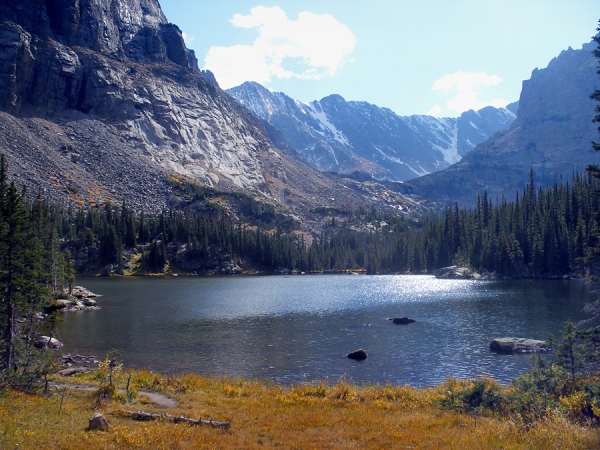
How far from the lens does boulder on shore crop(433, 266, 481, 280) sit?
145m

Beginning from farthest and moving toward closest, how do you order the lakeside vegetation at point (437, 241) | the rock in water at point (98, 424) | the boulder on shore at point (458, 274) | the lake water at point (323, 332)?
the boulder on shore at point (458, 274) → the lakeside vegetation at point (437, 241) → the lake water at point (323, 332) → the rock in water at point (98, 424)

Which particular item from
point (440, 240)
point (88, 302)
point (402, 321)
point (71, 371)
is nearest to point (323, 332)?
point (402, 321)

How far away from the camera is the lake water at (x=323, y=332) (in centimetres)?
3694

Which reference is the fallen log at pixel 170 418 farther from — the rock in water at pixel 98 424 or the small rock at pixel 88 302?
the small rock at pixel 88 302

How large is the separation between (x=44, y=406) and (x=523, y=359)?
3660 centimetres

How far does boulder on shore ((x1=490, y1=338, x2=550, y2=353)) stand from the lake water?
1.63 metres

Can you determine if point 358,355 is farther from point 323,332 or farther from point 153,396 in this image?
point 153,396

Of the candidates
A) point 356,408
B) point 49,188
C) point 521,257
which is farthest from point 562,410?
point 49,188

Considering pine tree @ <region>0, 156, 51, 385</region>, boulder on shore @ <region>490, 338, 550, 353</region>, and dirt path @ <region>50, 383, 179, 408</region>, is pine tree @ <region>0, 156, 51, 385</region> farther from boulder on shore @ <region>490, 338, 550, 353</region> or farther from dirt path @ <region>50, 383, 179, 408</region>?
boulder on shore @ <region>490, 338, 550, 353</region>

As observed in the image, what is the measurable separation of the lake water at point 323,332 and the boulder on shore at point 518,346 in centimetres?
163

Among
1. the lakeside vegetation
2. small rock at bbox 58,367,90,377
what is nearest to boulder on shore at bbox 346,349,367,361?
small rock at bbox 58,367,90,377

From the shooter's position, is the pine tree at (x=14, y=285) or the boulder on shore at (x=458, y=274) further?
the boulder on shore at (x=458, y=274)

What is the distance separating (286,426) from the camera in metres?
18.3

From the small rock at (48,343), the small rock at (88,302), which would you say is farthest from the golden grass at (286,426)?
the small rock at (88,302)
